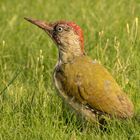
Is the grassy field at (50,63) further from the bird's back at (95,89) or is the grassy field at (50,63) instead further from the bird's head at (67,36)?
the bird's head at (67,36)

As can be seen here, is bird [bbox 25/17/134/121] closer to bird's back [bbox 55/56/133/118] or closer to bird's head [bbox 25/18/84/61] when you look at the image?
bird's back [bbox 55/56/133/118]

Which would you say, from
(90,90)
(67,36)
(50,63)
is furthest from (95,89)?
(50,63)

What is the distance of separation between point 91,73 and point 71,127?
1.61 ft

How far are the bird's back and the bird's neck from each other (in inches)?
8.5

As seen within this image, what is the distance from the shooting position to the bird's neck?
6531mm

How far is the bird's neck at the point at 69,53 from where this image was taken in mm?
6531

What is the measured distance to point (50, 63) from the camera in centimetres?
782

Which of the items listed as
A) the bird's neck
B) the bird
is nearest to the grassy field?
the bird

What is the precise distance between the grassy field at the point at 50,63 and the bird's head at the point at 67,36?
26 cm

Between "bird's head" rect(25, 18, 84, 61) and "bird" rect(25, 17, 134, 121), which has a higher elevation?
"bird's head" rect(25, 18, 84, 61)

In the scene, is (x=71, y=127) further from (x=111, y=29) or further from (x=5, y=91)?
(x=111, y=29)

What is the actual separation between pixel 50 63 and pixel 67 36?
1242 millimetres

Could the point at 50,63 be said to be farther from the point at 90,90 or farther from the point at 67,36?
the point at 90,90

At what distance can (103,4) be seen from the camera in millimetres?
9781
